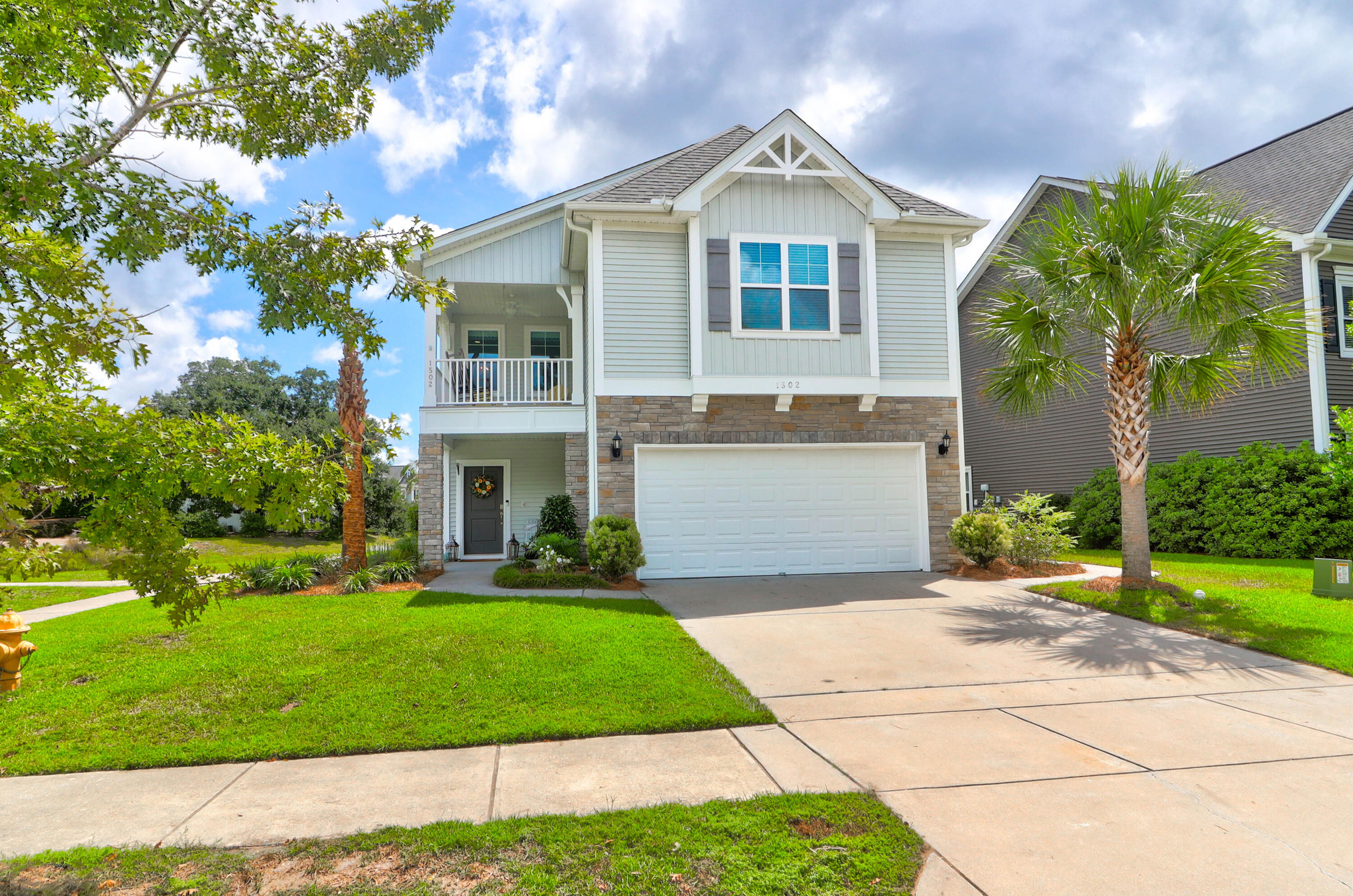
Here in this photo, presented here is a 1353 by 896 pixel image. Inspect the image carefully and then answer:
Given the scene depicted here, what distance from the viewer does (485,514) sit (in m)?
16.2

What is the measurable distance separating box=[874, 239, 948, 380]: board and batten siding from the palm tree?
1.96 meters

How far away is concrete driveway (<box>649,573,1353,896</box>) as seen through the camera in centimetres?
301

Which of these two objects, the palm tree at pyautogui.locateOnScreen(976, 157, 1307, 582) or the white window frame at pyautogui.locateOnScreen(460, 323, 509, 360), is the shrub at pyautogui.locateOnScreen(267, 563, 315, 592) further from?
the palm tree at pyautogui.locateOnScreen(976, 157, 1307, 582)

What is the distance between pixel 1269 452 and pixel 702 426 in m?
10.7

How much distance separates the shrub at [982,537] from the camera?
11477 mm

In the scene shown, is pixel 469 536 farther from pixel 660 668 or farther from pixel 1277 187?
pixel 1277 187

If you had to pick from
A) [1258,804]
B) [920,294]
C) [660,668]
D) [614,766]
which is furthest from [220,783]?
[920,294]

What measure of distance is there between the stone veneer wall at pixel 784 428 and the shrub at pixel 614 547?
49 centimetres

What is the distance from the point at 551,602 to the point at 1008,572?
7.43 meters

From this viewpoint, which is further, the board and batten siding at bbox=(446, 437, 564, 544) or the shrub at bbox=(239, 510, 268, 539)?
the shrub at bbox=(239, 510, 268, 539)

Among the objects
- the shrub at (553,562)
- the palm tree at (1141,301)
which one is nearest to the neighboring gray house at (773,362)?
the shrub at (553,562)

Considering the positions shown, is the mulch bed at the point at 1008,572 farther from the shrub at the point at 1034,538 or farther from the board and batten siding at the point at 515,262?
the board and batten siding at the point at 515,262

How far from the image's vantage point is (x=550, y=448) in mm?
16250

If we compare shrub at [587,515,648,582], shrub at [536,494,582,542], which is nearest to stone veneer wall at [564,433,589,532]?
shrub at [536,494,582,542]
